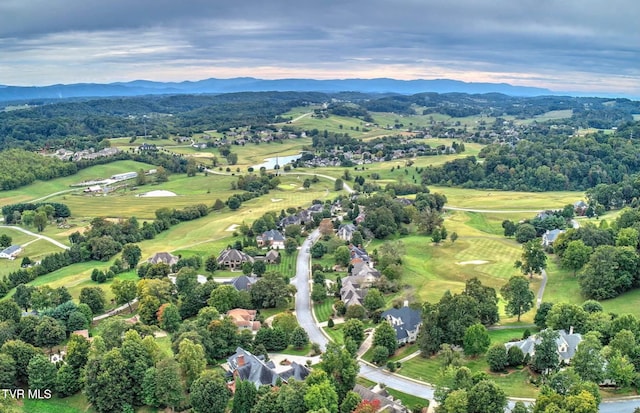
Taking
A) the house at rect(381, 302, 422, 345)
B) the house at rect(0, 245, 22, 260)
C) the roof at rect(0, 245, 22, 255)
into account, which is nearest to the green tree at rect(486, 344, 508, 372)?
the house at rect(381, 302, 422, 345)

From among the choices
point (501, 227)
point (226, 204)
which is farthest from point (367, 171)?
point (501, 227)

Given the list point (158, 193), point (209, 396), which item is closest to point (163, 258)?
point (209, 396)

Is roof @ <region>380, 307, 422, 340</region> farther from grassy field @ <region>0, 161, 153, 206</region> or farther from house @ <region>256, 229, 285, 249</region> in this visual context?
grassy field @ <region>0, 161, 153, 206</region>

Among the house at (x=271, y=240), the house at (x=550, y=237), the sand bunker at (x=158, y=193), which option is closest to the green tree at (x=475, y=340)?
the house at (x=550, y=237)

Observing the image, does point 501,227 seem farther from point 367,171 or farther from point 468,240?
point 367,171

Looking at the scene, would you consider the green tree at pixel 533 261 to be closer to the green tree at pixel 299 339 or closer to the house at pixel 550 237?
the house at pixel 550 237

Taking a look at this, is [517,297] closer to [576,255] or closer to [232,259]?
[576,255]
